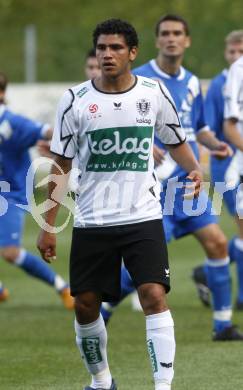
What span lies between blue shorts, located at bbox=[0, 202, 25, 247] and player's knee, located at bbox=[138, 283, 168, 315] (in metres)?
5.13

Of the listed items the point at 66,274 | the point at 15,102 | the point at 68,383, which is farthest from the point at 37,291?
the point at 15,102

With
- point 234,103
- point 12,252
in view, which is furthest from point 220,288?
point 12,252

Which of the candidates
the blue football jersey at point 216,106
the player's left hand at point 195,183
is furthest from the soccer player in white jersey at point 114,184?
the blue football jersey at point 216,106

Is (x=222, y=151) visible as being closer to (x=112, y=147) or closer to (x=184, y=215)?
(x=184, y=215)

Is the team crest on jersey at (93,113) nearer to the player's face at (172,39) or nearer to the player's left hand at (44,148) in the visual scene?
the player's face at (172,39)

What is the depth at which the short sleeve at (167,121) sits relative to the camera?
746cm

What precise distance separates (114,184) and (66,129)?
42cm

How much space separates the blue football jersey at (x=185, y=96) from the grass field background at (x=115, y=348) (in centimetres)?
141

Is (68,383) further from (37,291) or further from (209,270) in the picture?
(37,291)

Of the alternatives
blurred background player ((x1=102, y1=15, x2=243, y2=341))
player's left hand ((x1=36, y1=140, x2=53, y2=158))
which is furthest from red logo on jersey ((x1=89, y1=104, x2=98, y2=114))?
player's left hand ((x1=36, y1=140, x2=53, y2=158))

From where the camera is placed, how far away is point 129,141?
7.27 meters

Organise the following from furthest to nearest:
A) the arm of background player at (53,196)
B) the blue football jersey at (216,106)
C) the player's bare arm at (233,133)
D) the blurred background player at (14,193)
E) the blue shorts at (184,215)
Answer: the blue football jersey at (216,106) < the blurred background player at (14,193) < the player's bare arm at (233,133) < the blue shorts at (184,215) < the arm of background player at (53,196)

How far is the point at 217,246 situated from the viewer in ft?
32.2

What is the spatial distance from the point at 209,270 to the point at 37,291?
4.25 m
